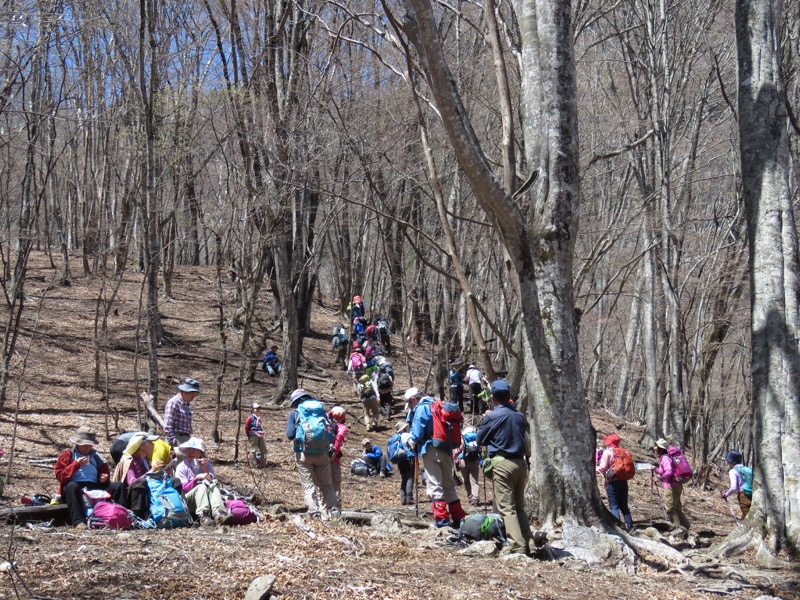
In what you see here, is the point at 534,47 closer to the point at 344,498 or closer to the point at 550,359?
the point at 550,359

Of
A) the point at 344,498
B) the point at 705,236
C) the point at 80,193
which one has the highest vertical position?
the point at 80,193

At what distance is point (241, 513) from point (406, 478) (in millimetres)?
3940

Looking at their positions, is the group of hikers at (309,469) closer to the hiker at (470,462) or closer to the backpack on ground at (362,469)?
the hiker at (470,462)

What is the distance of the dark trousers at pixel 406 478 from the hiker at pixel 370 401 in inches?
212

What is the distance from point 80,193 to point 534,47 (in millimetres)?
24516

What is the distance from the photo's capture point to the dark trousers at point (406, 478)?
11391 mm

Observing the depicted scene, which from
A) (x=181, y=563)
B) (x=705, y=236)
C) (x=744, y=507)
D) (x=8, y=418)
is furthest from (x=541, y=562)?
(x=705, y=236)

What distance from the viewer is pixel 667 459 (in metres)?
11.4

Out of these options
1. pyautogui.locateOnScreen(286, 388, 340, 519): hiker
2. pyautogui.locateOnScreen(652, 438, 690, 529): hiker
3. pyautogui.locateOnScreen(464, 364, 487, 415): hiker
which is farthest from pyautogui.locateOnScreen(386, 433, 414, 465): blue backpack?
pyautogui.locateOnScreen(464, 364, 487, 415): hiker

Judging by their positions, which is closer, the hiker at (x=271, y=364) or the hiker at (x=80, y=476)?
the hiker at (x=80, y=476)

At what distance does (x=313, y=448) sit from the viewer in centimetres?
868

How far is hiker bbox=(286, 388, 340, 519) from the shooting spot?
8609 millimetres

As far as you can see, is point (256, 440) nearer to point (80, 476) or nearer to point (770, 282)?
point (80, 476)

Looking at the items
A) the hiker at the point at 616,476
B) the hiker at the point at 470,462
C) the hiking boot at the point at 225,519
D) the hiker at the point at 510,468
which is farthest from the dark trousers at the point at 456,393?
the hiker at the point at 510,468
